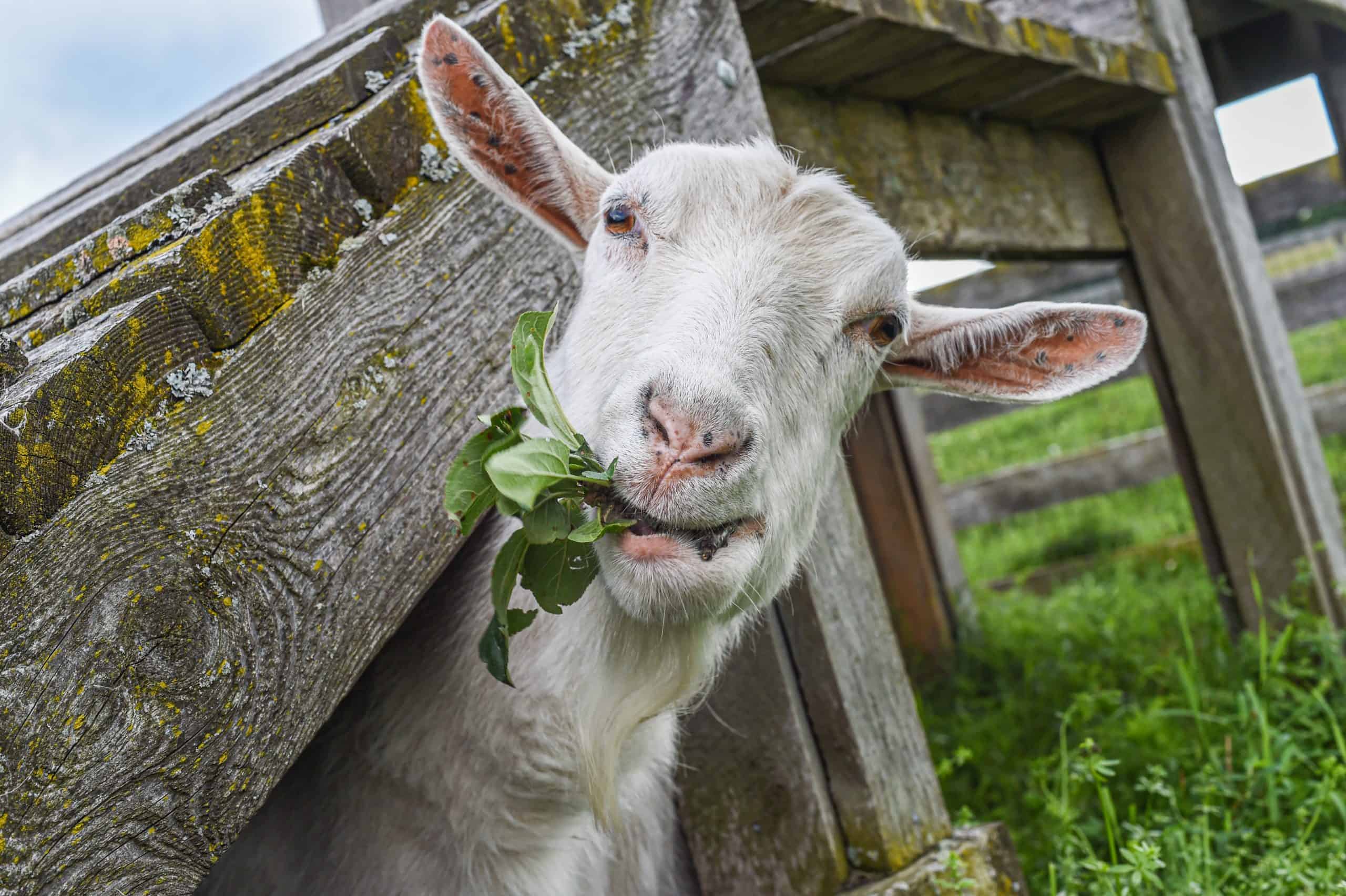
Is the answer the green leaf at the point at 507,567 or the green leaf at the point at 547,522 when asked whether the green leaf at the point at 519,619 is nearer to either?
the green leaf at the point at 507,567

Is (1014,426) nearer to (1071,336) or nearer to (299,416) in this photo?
(1071,336)

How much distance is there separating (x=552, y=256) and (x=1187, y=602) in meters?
4.22

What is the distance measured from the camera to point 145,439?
1542 millimetres

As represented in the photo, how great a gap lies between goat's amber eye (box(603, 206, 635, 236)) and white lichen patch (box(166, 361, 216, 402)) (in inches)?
31.6

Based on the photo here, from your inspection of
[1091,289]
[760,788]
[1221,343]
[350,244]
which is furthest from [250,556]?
[1091,289]

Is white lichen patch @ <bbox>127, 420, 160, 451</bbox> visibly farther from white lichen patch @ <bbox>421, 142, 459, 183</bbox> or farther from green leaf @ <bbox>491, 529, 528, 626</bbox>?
white lichen patch @ <bbox>421, 142, 459, 183</bbox>

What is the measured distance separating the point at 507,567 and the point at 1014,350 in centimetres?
124

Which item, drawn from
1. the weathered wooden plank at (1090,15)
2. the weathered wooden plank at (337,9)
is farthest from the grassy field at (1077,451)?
the weathered wooden plank at (337,9)

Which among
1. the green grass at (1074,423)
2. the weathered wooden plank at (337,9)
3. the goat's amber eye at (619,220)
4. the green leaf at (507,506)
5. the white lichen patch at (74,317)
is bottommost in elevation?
the green grass at (1074,423)

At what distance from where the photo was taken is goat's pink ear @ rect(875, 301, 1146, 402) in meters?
2.35

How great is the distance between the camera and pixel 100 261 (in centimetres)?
177

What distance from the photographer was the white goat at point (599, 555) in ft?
6.44

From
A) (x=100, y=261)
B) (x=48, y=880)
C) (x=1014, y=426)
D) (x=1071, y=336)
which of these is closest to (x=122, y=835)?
(x=48, y=880)

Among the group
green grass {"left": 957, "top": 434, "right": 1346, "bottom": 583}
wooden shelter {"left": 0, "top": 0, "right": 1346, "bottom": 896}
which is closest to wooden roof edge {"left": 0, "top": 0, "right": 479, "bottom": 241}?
wooden shelter {"left": 0, "top": 0, "right": 1346, "bottom": 896}
